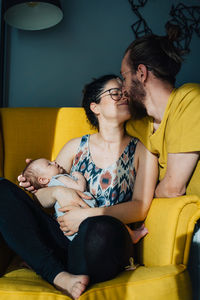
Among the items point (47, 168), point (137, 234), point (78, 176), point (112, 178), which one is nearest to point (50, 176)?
point (47, 168)

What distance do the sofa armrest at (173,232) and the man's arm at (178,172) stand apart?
0.25 ft

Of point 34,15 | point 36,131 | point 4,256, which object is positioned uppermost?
point 34,15

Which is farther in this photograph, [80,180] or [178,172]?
[80,180]

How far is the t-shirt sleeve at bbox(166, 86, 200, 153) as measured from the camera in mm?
1352

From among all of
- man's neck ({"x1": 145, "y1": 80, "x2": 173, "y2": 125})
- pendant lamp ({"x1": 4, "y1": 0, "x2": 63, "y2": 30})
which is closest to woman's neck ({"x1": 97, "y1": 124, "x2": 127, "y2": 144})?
man's neck ({"x1": 145, "y1": 80, "x2": 173, "y2": 125})

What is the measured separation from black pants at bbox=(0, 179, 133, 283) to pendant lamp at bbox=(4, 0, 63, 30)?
1.40 metres

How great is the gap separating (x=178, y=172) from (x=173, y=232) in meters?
0.29

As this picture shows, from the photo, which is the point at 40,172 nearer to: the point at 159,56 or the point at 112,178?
the point at 112,178

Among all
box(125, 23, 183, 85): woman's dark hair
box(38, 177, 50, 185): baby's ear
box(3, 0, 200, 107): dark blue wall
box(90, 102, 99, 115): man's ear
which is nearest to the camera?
box(125, 23, 183, 85): woman's dark hair

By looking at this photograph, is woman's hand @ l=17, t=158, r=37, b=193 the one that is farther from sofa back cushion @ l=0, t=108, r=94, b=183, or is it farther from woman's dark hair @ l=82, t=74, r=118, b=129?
woman's dark hair @ l=82, t=74, r=118, b=129

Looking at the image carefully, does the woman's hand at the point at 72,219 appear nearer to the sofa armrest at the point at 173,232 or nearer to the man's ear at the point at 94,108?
the sofa armrest at the point at 173,232

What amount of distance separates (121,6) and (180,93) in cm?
157

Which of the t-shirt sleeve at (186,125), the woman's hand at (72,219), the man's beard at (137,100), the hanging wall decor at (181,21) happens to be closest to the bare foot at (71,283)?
the woman's hand at (72,219)

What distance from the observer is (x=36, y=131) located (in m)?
1.95
